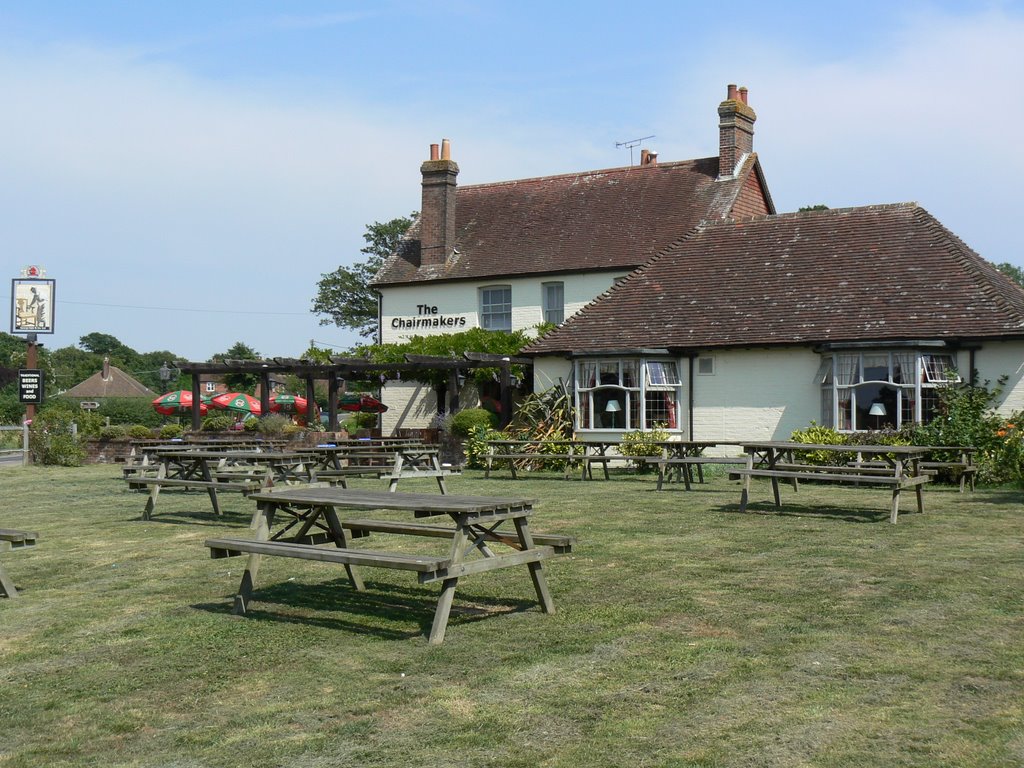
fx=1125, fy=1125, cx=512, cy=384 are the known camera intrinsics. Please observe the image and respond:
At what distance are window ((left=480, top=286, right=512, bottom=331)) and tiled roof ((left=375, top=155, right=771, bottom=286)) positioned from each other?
2.20ft

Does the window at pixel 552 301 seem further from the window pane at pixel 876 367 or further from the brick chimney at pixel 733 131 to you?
the window pane at pixel 876 367

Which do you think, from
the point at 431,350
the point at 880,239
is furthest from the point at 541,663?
the point at 431,350

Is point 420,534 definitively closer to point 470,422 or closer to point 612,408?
point 612,408

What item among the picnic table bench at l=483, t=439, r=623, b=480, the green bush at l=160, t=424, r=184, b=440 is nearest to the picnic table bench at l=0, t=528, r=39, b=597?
the picnic table bench at l=483, t=439, r=623, b=480

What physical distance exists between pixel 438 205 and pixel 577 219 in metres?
4.28

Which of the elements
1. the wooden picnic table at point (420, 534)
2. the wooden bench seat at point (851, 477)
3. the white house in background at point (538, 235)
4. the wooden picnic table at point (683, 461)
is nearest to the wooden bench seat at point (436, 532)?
the wooden picnic table at point (420, 534)

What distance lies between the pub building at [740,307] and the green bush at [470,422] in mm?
1441

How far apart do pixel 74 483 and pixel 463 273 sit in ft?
46.5

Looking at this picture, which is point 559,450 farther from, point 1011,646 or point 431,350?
point 1011,646

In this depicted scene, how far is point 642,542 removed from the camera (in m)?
11.2

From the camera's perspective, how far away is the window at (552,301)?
31453mm

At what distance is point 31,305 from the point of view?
100 ft

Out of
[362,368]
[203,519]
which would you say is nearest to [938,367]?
[203,519]

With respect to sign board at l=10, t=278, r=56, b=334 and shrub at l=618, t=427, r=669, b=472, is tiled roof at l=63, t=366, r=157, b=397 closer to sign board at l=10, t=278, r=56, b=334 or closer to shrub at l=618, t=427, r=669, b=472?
sign board at l=10, t=278, r=56, b=334
